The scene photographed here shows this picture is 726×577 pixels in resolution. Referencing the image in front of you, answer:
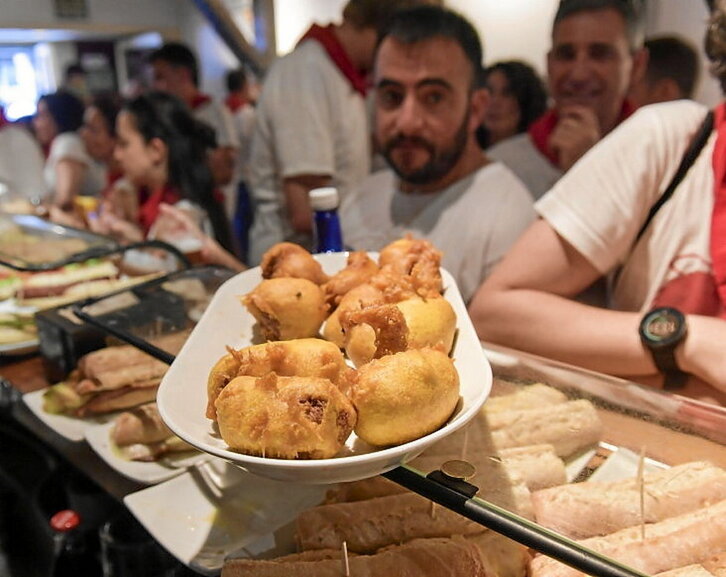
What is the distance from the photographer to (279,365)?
0.66m

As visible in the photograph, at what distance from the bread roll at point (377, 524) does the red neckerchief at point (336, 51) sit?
2.14 meters

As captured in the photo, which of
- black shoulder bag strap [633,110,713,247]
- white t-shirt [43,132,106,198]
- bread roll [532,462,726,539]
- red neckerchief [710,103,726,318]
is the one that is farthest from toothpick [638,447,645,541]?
white t-shirt [43,132,106,198]

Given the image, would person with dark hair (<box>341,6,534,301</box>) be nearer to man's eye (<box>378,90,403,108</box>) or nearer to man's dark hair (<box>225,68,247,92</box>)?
man's eye (<box>378,90,403,108</box>)

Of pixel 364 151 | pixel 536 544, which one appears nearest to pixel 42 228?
pixel 364 151

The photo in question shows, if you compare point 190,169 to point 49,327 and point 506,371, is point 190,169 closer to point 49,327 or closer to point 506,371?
point 49,327

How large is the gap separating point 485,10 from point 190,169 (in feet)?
5.26

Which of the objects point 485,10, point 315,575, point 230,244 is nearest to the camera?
point 315,575

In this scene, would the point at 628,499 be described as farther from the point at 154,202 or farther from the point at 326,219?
the point at 154,202

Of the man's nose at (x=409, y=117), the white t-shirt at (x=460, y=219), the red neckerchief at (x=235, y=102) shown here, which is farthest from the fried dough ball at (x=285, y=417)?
the red neckerchief at (x=235, y=102)

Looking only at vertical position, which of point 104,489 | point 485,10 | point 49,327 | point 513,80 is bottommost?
point 104,489

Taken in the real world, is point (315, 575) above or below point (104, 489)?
above

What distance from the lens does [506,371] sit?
943mm

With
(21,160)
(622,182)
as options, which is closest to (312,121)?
(622,182)

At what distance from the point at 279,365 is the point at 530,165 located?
1.83 metres
